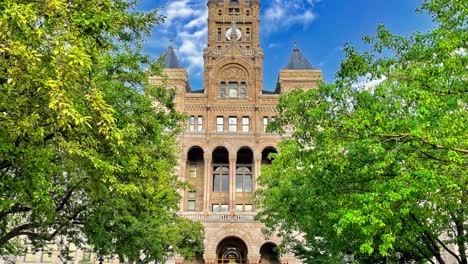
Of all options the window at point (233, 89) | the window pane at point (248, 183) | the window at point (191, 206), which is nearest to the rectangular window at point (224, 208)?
the window pane at point (248, 183)

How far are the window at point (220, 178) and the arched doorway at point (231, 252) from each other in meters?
5.83

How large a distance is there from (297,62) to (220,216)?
2017 centimetres

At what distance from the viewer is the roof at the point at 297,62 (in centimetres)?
5284

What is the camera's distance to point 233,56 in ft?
170

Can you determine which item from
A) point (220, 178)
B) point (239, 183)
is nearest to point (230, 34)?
point (220, 178)

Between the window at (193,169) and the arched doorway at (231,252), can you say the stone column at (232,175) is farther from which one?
the window at (193,169)

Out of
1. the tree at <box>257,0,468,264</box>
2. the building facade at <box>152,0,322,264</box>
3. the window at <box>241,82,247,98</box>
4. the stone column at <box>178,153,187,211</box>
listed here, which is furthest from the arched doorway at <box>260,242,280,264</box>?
the tree at <box>257,0,468,264</box>

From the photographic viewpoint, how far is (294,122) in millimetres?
13672

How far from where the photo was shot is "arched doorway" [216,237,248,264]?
46947mm

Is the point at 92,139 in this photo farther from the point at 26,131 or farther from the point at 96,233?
the point at 96,233

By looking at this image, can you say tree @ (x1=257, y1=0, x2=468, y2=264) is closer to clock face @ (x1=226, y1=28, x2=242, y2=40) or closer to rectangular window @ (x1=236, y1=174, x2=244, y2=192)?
rectangular window @ (x1=236, y1=174, x2=244, y2=192)

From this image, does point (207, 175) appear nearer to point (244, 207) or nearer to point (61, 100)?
point (244, 207)

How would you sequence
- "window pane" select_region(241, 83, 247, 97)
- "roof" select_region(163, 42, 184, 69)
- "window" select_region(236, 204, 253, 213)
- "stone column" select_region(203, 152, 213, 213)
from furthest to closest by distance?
"roof" select_region(163, 42, 184, 69) → "window pane" select_region(241, 83, 247, 97) → "window" select_region(236, 204, 253, 213) → "stone column" select_region(203, 152, 213, 213)

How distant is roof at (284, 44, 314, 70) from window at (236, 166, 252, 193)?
490 inches
